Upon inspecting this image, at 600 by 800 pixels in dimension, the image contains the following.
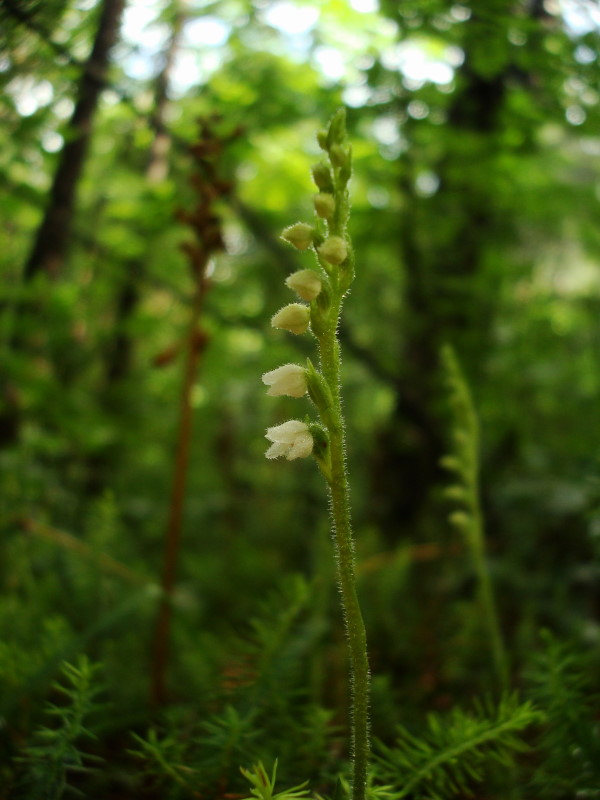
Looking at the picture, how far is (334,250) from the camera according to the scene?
800 millimetres

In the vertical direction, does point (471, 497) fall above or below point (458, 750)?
below

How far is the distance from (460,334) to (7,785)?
2.14 m

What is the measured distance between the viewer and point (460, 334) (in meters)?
2.55

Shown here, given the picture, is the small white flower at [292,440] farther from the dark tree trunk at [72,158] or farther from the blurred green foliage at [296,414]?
the dark tree trunk at [72,158]

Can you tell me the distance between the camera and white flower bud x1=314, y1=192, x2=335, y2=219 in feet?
2.66

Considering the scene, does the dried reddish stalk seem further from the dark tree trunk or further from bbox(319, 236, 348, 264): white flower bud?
bbox(319, 236, 348, 264): white flower bud

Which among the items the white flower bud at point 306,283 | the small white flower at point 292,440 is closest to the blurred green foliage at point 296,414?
the small white flower at point 292,440

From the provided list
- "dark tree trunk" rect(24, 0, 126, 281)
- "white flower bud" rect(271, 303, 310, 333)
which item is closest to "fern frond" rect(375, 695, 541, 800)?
"white flower bud" rect(271, 303, 310, 333)

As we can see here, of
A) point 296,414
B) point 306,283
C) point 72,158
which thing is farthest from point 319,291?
point 296,414

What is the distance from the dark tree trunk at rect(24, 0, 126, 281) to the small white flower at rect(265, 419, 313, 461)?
1313mm

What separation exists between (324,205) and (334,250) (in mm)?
69

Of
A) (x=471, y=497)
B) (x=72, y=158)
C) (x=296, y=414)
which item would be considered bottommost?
(x=296, y=414)

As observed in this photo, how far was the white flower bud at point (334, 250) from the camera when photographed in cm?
80

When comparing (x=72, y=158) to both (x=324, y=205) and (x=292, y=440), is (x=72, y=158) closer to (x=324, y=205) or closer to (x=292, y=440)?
(x=324, y=205)
